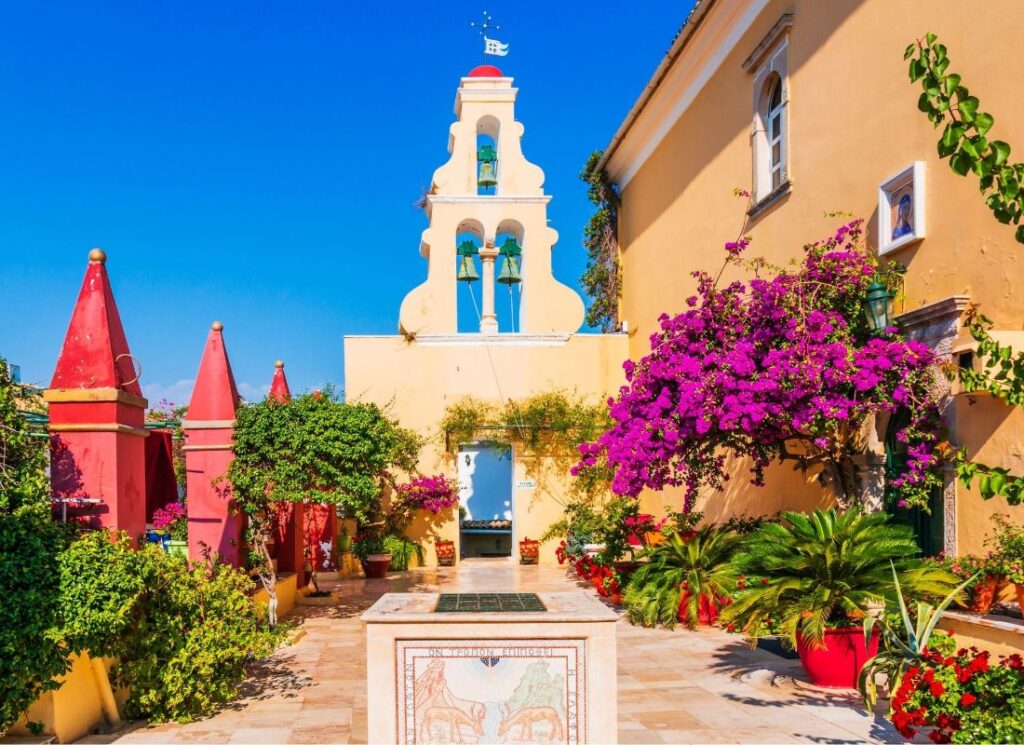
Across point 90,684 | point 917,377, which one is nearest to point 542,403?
point 917,377

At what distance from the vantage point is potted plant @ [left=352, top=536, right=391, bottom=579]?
51.9 ft

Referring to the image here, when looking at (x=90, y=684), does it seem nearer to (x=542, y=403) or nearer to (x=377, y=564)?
(x=377, y=564)

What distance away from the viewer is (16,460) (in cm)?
619

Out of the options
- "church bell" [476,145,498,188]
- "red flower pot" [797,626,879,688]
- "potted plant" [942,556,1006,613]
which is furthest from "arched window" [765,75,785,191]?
"church bell" [476,145,498,188]

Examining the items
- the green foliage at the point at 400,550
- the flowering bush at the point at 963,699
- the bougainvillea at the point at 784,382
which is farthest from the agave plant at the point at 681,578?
the green foliage at the point at 400,550

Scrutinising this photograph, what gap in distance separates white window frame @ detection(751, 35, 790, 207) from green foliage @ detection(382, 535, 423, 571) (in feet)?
28.3

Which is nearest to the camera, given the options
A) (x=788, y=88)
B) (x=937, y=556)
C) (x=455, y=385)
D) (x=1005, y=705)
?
(x=1005, y=705)

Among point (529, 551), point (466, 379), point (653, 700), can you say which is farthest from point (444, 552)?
point (653, 700)

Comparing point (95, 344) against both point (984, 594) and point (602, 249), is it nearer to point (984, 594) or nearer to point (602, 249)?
point (984, 594)

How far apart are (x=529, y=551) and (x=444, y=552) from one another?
1.54 m

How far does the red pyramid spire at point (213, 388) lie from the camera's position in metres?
10.7

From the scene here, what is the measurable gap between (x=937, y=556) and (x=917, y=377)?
1.47 meters

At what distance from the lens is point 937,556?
777 centimetres

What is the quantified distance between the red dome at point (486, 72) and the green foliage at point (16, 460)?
1279 centimetres
